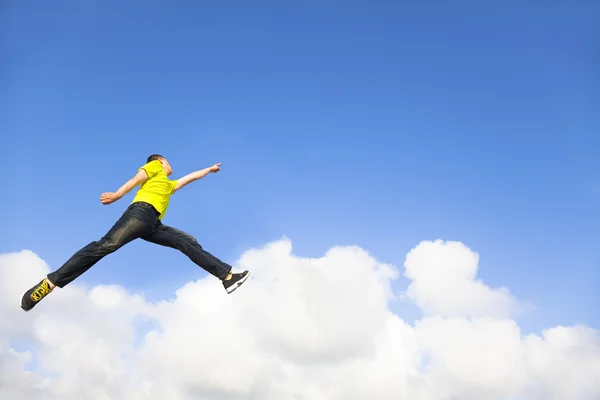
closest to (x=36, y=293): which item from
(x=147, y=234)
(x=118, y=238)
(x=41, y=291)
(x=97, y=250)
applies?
(x=41, y=291)

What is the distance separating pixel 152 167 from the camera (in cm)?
1041

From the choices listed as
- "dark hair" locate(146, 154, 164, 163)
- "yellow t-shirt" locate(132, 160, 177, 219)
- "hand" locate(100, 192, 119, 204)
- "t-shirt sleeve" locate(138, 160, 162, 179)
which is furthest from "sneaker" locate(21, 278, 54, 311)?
"dark hair" locate(146, 154, 164, 163)

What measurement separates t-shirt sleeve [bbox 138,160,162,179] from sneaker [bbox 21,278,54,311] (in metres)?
Result: 2.74

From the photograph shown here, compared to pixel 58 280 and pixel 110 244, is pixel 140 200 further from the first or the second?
pixel 58 280

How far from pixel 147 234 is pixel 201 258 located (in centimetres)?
116

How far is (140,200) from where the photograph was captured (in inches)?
400

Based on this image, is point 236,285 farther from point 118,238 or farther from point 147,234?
point 118,238

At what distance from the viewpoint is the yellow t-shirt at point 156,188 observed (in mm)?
10234

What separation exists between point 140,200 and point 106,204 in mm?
877

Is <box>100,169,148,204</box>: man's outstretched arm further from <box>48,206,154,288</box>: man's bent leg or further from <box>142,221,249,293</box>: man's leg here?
<box>142,221,249,293</box>: man's leg

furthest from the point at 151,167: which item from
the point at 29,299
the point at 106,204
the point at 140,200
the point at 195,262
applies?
the point at 29,299

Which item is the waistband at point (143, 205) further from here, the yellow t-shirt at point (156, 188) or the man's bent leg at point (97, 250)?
the man's bent leg at point (97, 250)

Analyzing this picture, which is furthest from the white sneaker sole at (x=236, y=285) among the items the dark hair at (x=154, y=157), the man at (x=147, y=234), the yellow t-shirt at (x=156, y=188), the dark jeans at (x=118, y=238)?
the dark hair at (x=154, y=157)

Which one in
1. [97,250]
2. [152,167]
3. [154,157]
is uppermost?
[154,157]
